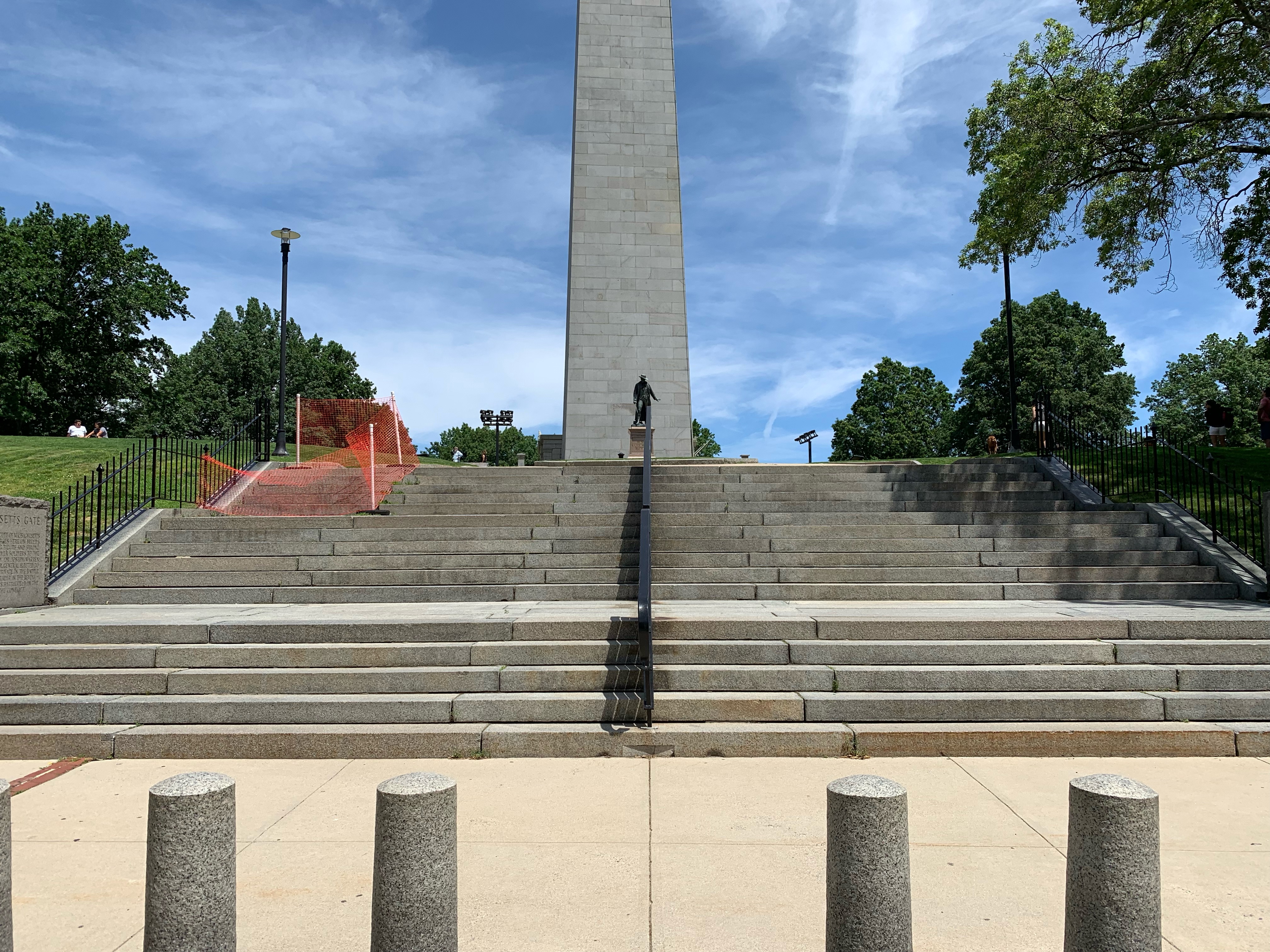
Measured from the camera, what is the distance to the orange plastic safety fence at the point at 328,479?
1388cm

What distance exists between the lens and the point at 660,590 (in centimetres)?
946

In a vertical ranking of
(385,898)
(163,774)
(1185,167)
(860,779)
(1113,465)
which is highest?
(1185,167)

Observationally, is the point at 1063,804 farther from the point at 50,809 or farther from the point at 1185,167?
the point at 1185,167

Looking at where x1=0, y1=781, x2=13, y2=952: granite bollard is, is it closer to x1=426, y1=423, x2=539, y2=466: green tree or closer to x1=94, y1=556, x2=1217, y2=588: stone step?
x1=94, y1=556, x2=1217, y2=588: stone step

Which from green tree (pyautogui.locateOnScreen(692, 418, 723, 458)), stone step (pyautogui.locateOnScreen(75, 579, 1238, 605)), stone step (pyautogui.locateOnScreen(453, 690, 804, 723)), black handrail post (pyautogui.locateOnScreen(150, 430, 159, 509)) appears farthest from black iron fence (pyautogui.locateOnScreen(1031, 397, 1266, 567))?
green tree (pyautogui.locateOnScreen(692, 418, 723, 458))

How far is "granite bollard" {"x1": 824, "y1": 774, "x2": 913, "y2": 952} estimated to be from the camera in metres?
2.68

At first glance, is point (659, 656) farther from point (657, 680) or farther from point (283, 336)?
point (283, 336)

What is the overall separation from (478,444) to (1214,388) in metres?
88.0

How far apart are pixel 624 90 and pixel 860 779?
25.0 metres

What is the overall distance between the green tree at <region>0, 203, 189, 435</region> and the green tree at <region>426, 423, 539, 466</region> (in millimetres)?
68787

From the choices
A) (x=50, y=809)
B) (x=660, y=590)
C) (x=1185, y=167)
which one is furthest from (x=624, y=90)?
(x=50, y=809)

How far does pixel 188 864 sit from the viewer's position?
264cm

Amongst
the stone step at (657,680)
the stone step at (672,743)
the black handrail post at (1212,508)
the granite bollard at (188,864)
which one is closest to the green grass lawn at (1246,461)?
the black handrail post at (1212,508)

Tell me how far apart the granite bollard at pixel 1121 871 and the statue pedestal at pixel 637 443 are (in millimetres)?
17291
